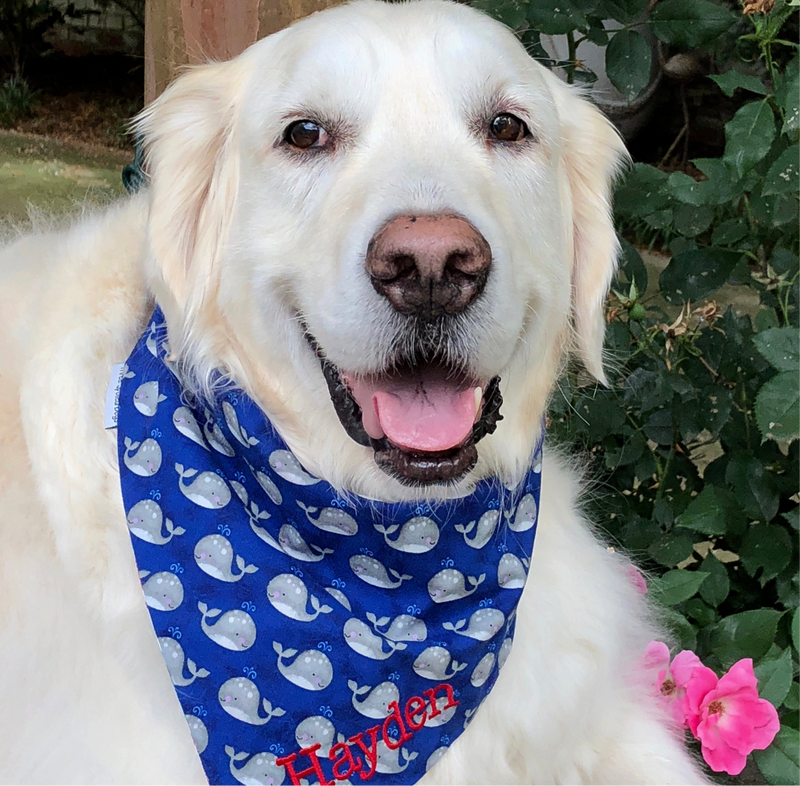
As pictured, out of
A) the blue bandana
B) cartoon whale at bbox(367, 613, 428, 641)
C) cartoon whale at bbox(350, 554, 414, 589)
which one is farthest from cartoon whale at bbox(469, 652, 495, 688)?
cartoon whale at bbox(350, 554, 414, 589)

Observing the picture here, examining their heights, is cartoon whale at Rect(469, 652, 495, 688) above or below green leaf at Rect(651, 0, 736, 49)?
below

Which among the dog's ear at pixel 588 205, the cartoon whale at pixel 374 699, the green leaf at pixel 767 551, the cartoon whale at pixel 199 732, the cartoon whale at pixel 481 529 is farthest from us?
the green leaf at pixel 767 551

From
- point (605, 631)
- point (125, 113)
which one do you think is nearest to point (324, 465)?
point (605, 631)

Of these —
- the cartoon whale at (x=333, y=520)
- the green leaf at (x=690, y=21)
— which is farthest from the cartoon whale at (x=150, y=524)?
the green leaf at (x=690, y=21)

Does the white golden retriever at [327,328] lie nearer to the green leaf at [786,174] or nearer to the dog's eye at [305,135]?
the dog's eye at [305,135]

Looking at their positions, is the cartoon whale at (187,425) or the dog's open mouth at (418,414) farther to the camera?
the cartoon whale at (187,425)

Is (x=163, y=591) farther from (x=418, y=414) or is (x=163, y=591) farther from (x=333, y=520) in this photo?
(x=418, y=414)

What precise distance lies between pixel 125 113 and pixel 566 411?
4921mm

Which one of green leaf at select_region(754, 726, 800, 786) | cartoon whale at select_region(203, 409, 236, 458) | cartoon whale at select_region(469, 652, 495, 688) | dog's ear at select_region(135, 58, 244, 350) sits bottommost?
green leaf at select_region(754, 726, 800, 786)

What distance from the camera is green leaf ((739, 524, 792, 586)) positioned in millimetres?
1997

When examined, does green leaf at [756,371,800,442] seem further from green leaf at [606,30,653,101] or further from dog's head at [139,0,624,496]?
green leaf at [606,30,653,101]

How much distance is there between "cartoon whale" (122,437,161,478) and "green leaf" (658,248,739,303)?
130 centimetres

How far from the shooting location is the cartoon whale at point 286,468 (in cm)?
155

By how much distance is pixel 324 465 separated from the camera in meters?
1.58
